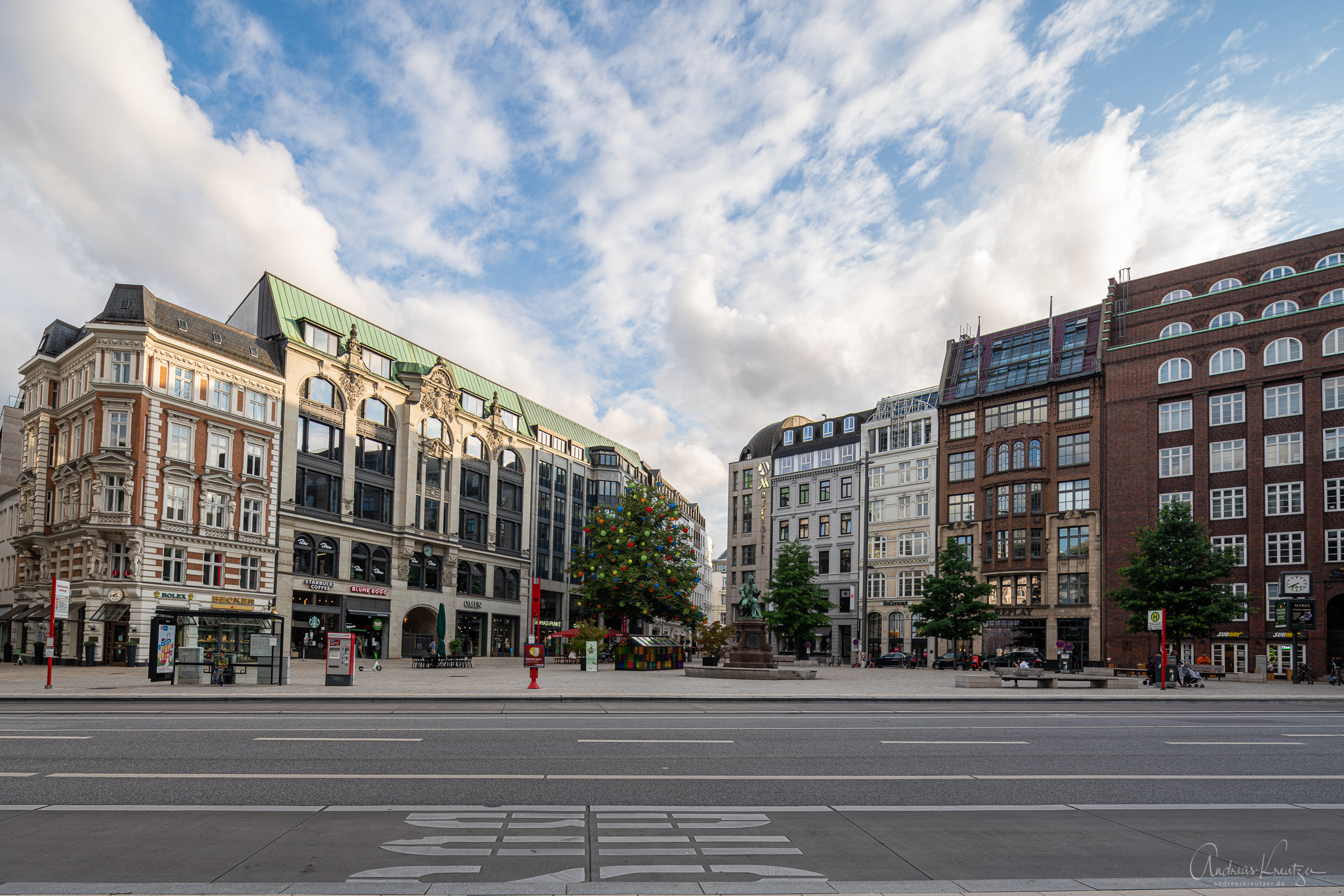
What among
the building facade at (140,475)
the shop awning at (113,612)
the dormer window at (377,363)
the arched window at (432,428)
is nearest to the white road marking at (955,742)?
the building facade at (140,475)

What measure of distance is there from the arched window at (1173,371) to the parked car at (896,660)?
25.6m

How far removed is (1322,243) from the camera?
179 feet

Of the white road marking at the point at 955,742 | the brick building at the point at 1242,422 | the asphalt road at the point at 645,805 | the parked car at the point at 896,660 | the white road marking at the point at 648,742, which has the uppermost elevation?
the brick building at the point at 1242,422

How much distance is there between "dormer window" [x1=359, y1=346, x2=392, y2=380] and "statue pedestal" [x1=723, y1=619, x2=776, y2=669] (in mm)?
36753

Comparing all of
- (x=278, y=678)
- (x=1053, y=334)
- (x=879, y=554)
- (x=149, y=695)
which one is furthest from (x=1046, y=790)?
(x=879, y=554)

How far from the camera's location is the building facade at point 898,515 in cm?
7300

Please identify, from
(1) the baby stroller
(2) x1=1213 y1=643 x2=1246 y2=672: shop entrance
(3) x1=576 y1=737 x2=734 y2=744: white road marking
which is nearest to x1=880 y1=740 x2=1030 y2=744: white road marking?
(3) x1=576 y1=737 x2=734 y2=744: white road marking

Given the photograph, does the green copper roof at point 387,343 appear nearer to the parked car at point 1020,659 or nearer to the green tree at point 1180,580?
the parked car at point 1020,659

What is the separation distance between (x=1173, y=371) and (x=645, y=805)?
60331 mm

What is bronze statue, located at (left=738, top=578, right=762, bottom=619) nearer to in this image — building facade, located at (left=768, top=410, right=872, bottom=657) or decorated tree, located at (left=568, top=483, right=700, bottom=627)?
decorated tree, located at (left=568, top=483, right=700, bottom=627)

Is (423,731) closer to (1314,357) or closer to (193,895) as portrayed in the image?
(193,895)

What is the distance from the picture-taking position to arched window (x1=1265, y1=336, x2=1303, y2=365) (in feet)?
177

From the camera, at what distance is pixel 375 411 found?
64.6m

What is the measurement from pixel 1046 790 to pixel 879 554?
221 ft
